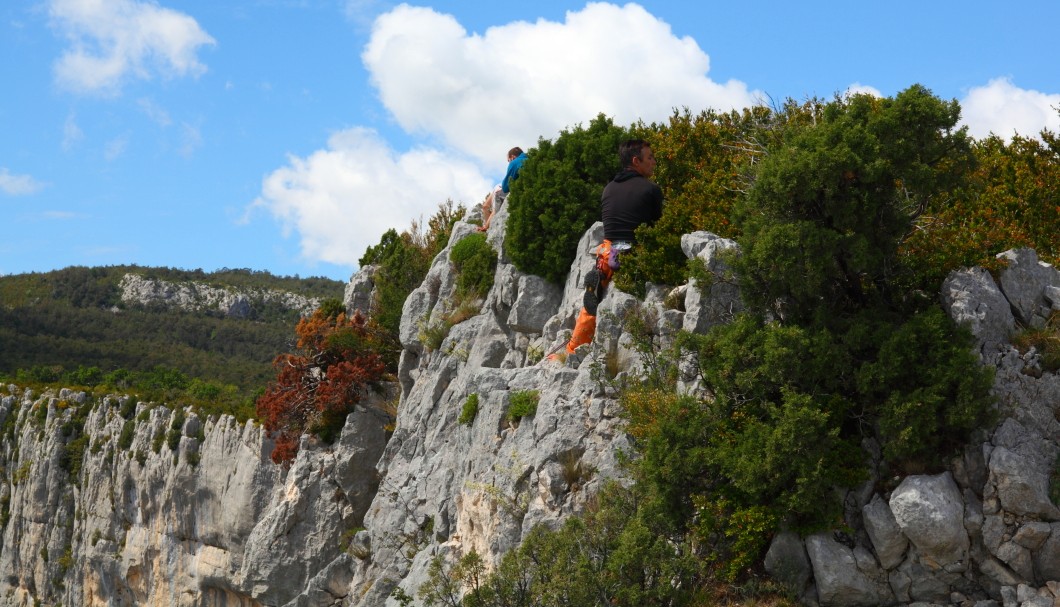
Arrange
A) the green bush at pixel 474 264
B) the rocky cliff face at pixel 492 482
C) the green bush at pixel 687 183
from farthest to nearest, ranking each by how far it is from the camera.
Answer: the green bush at pixel 474 264, the green bush at pixel 687 183, the rocky cliff face at pixel 492 482

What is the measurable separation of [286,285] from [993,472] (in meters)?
101

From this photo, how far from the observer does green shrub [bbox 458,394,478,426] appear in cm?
1620

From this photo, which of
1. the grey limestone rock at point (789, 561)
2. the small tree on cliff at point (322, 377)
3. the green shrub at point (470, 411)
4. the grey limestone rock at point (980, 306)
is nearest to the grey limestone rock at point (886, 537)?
the grey limestone rock at point (789, 561)

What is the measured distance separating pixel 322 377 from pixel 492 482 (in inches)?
348

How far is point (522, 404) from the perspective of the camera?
1471 cm

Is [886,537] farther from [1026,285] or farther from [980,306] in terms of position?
[1026,285]

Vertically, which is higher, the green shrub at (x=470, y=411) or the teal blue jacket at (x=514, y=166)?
the teal blue jacket at (x=514, y=166)

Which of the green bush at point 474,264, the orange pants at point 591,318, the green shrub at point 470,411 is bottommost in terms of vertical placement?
the green shrub at point 470,411

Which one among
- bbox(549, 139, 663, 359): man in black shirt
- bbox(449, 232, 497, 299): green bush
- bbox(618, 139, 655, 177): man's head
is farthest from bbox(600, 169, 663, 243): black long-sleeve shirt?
bbox(449, 232, 497, 299): green bush

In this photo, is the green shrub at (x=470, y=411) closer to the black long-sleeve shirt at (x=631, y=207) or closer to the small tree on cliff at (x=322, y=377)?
the black long-sleeve shirt at (x=631, y=207)

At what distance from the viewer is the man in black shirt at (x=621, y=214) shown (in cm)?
1514

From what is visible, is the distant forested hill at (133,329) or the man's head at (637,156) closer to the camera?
the man's head at (637,156)

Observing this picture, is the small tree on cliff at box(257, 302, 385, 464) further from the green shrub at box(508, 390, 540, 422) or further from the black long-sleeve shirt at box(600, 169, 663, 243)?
the black long-sleeve shirt at box(600, 169, 663, 243)

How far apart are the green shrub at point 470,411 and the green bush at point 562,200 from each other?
2440mm
